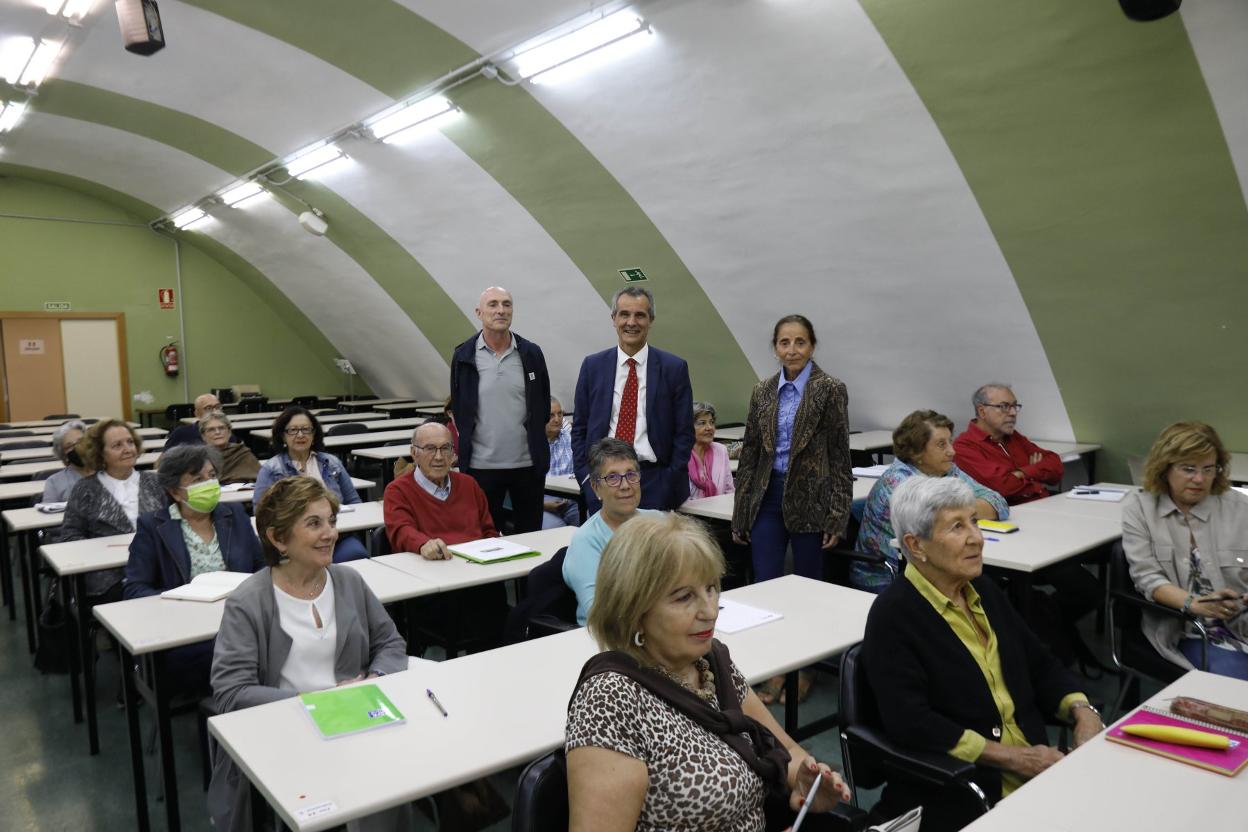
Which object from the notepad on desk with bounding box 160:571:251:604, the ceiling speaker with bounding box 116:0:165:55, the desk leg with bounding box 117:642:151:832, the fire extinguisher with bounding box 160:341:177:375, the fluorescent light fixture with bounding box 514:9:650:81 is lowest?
the desk leg with bounding box 117:642:151:832

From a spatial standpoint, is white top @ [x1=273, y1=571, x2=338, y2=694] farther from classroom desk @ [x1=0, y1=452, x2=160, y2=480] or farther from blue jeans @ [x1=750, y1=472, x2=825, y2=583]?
classroom desk @ [x1=0, y1=452, x2=160, y2=480]

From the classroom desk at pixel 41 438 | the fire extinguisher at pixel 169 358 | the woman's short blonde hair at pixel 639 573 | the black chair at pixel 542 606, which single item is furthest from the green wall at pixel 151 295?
the woman's short blonde hair at pixel 639 573

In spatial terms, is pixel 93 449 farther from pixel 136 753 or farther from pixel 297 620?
pixel 297 620

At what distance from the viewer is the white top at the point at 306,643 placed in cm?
242

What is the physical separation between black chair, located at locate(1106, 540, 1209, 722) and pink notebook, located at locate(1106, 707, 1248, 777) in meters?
1.14

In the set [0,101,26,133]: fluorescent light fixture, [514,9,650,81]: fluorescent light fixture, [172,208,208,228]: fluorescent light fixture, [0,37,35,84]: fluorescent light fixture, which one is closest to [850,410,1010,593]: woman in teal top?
[514,9,650,81]: fluorescent light fixture

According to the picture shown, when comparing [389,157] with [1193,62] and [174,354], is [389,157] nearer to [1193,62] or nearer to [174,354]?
[1193,62]

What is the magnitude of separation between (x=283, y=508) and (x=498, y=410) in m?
1.88

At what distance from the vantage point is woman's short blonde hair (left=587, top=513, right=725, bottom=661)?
1608 mm

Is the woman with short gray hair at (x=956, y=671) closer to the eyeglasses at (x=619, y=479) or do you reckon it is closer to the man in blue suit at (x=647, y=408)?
the eyeglasses at (x=619, y=479)

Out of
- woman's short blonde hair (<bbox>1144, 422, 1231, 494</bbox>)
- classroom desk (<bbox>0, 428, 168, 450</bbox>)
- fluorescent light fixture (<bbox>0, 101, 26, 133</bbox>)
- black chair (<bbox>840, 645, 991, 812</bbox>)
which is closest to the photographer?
black chair (<bbox>840, 645, 991, 812</bbox>)

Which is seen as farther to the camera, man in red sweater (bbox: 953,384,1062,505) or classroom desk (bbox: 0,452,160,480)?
classroom desk (bbox: 0,452,160,480)

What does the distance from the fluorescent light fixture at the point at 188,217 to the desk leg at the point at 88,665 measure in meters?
9.45

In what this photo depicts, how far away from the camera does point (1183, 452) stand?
9.92 feet
